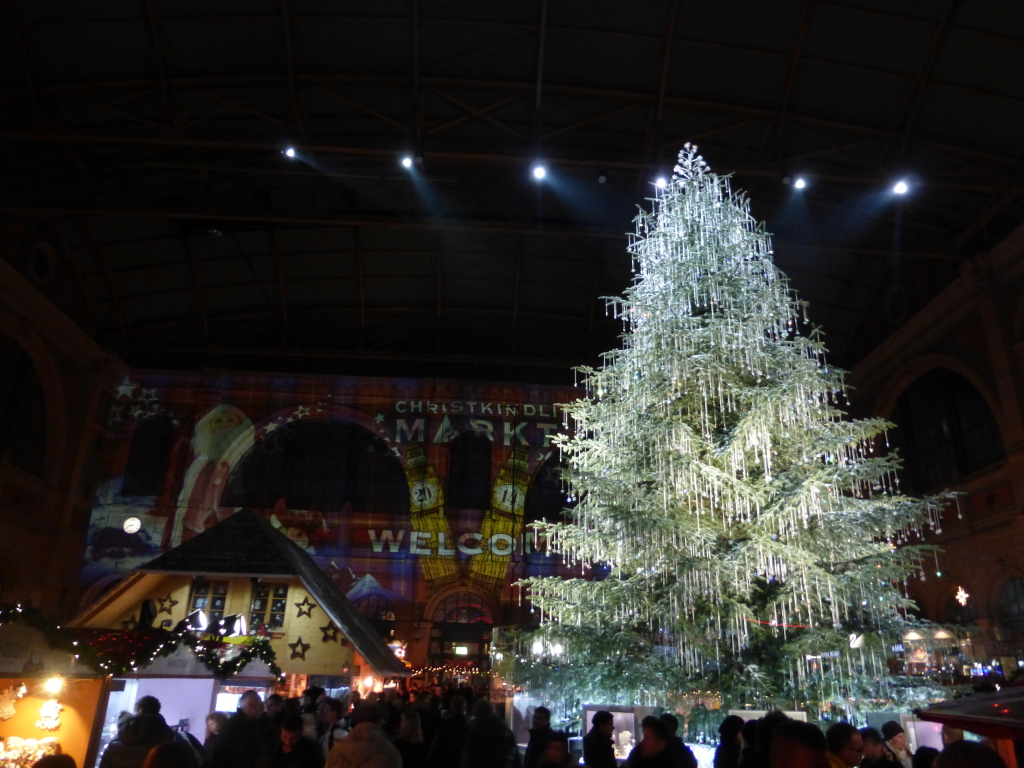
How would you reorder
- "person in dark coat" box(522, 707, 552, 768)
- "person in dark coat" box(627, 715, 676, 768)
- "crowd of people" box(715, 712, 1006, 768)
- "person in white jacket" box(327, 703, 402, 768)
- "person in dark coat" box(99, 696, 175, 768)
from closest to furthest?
"crowd of people" box(715, 712, 1006, 768)
"person in white jacket" box(327, 703, 402, 768)
"person in dark coat" box(627, 715, 676, 768)
"person in dark coat" box(99, 696, 175, 768)
"person in dark coat" box(522, 707, 552, 768)

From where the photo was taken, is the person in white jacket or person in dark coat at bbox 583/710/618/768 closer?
the person in white jacket

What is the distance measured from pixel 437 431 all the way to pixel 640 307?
13868 millimetres

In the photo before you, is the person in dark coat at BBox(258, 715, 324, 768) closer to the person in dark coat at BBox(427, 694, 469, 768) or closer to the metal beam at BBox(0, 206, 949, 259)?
the person in dark coat at BBox(427, 694, 469, 768)

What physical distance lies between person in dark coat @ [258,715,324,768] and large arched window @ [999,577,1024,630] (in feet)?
45.5

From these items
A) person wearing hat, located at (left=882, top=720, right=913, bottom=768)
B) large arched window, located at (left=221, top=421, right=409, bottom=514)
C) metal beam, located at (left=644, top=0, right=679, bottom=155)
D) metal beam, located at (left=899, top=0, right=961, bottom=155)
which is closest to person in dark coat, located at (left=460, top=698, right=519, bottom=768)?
person wearing hat, located at (left=882, top=720, right=913, bottom=768)

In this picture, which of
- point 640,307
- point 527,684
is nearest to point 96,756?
point 527,684

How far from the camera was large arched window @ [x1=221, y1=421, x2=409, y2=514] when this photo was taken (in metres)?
20.5

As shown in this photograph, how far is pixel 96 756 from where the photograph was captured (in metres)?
5.68

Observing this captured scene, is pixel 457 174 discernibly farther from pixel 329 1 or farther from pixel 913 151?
pixel 913 151

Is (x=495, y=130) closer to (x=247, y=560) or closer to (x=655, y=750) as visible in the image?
(x=247, y=560)

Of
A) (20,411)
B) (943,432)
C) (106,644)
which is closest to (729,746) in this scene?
(106,644)

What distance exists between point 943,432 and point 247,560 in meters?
15.2

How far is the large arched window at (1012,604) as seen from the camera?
13.4 meters

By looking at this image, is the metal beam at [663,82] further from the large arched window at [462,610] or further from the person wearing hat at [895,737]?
the large arched window at [462,610]
